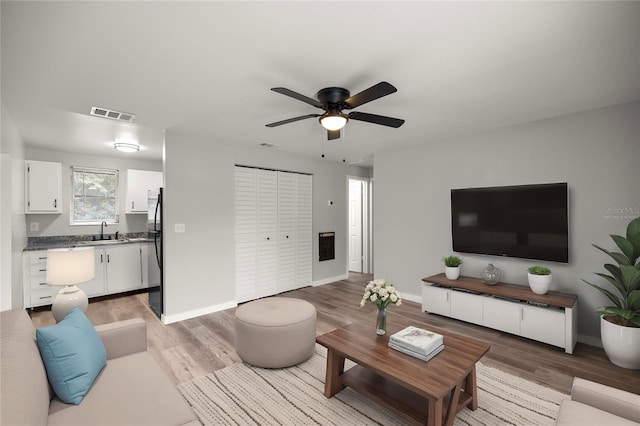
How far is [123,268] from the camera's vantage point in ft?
16.3

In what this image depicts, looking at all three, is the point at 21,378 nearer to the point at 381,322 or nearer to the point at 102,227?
the point at 381,322

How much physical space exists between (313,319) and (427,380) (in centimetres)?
125

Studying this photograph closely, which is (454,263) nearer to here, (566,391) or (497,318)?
(497,318)

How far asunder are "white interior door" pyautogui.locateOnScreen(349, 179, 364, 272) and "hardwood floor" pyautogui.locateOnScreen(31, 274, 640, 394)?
86.3 inches

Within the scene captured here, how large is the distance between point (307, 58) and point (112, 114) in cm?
237

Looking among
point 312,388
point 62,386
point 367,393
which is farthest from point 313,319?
point 62,386

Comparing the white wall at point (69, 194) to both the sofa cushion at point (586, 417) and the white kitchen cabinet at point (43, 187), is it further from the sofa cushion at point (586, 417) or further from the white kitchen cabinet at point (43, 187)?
the sofa cushion at point (586, 417)

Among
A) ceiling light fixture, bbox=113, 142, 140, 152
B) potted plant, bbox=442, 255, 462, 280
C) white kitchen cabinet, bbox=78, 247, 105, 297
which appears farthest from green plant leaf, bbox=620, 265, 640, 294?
white kitchen cabinet, bbox=78, 247, 105, 297

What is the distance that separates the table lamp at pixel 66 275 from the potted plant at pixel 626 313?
455cm

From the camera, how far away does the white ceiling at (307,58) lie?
160 centimetres

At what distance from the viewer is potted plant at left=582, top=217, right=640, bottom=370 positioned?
2551 millimetres

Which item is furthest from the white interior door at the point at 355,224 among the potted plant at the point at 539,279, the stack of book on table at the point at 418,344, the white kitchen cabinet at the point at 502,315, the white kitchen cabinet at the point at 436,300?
the stack of book on table at the point at 418,344

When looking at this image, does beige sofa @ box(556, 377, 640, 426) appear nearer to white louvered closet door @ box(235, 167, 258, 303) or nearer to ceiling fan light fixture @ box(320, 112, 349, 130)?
ceiling fan light fixture @ box(320, 112, 349, 130)

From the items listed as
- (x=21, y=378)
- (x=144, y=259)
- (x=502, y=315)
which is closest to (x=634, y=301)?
(x=502, y=315)
